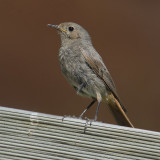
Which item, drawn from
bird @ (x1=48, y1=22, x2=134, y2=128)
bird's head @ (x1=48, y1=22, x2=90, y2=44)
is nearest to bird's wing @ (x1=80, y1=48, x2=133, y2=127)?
bird @ (x1=48, y1=22, x2=134, y2=128)

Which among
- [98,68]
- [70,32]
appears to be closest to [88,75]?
[98,68]

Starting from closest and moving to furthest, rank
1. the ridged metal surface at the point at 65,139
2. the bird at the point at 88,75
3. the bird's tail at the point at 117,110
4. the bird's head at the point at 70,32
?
1. the ridged metal surface at the point at 65,139
2. the bird's tail at the point at 117,110
3. the bird at the point at 88,75
4. the bird's head at the point at 70,32

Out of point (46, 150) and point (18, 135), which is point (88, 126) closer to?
point (46, 150)

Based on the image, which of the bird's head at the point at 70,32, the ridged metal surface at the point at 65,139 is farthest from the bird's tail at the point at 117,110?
the ridged metal surface at the point at 65,139

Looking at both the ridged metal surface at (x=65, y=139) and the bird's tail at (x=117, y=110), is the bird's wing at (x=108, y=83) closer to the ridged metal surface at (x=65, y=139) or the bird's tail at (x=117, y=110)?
the bird's tail at (x=117, y=110)

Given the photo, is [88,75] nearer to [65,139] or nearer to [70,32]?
[70,32]

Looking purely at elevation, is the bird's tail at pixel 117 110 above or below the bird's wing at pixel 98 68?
below

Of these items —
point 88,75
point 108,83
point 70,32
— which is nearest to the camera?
point 88,75
